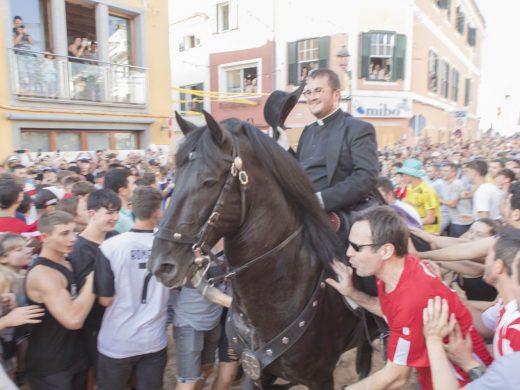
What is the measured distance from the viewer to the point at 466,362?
1.91m

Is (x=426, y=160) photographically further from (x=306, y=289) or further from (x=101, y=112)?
Result: (x=306, y=289)

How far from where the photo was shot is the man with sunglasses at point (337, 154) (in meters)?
2.55

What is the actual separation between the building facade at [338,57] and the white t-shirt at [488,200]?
34.2 feet

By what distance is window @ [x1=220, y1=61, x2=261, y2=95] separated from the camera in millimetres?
21766

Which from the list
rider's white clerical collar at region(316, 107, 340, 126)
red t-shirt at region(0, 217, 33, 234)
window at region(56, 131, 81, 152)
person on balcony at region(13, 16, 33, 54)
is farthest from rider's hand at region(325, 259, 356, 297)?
person on balcony at region(13, 16, 33, 54)

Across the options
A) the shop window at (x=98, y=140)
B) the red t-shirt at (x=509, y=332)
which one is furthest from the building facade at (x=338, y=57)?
the red t-shirt at (x=509, y=332)

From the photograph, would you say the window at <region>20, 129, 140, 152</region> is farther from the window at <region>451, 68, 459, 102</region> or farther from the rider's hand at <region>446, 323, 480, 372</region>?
the window at <region>451, 68, 459, 102</region>

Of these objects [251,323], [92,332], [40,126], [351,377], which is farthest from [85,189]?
[40,126]

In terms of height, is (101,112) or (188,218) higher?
(101,112)

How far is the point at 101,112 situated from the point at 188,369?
11.1 meters

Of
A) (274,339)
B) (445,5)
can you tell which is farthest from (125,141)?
(445,5)

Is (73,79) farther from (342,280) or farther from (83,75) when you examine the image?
(342,280)

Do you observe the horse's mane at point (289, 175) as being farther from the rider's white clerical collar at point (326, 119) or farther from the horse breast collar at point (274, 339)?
the rider's white clerical collar at point (326, 119)

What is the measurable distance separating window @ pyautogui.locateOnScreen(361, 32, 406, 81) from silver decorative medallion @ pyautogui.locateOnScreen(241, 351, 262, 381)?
59.1ft
